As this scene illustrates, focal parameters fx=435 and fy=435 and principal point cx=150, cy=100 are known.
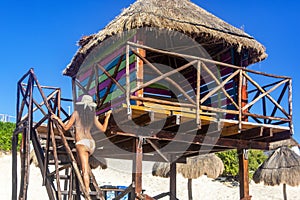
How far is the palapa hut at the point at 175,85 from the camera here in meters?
7.09

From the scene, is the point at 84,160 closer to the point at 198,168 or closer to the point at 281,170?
the point at 198,168

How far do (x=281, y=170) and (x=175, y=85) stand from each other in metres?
9.87

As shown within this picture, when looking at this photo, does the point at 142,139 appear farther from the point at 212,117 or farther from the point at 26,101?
the point at 26,101

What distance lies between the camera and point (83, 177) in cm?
654

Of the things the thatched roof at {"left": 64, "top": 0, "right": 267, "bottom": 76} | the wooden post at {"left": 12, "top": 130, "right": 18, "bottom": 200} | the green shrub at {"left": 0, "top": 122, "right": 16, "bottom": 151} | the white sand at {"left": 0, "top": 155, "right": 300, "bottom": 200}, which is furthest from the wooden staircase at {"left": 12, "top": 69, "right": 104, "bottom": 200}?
the green shrub at {"left": 0, "top": 122, "right": 16, "bottom": 151}

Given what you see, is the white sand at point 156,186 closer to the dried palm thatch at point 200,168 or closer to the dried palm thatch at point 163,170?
the dried palm thatch at point 163,170

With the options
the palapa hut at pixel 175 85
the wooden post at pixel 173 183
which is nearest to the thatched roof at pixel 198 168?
the wooden post at pixel 173 183

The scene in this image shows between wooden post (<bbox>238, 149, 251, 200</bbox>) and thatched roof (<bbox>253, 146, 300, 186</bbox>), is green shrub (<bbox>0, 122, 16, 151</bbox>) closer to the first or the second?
thatched roof (<bbox>253, 146, 300, 186</bbox>)

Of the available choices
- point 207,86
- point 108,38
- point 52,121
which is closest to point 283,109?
point 207,86

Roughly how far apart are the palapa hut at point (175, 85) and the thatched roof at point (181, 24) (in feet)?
0.06

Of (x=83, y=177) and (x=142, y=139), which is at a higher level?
(x=142, y=139)

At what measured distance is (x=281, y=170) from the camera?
50.5ft

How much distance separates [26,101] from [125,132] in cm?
220

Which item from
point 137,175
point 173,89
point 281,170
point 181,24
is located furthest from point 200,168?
point 137,175
